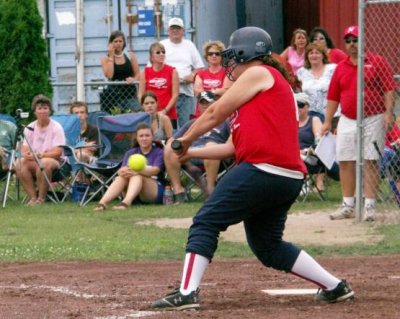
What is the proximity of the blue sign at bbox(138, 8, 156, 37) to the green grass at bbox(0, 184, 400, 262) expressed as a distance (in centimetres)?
631

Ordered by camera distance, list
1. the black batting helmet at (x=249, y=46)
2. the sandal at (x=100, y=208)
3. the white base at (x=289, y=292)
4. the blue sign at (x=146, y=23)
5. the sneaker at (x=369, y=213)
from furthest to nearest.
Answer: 1. the blue sign at (x=146, y=23)
2. the sandal at (x=100, y=208)
3. the sneaker at (x=369, y=213)
4. the white base at (x=289, y=292)
5. the black batting helmet at (x=249, y=46)

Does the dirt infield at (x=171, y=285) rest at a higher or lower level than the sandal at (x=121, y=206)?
higher

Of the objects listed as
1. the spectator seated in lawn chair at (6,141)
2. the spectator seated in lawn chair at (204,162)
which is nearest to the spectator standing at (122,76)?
the spectator seated in lawn chair at (6,141)

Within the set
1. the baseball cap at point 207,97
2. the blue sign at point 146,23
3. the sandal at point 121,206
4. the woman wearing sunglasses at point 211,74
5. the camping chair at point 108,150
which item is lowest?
the sandal at point 121,206

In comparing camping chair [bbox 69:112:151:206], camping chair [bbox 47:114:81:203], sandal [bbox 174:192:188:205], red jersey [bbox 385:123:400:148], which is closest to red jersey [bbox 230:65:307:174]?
red jersey [bbox 385:123:400:148]

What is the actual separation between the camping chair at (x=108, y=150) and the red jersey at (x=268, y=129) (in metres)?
8.49

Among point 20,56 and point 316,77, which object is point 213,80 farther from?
point 20,56

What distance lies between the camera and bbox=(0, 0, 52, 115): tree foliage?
19516 millimetres

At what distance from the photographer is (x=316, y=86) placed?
16.8 meters

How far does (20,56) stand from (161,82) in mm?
2853

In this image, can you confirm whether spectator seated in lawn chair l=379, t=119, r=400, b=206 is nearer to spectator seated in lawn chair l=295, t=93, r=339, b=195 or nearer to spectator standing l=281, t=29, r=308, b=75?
spectator seated in lawn chair l=295, t=93, r=339, b=195

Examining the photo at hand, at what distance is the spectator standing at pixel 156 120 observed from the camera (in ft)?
55.7

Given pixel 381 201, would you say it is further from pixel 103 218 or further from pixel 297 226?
pixel 103 218

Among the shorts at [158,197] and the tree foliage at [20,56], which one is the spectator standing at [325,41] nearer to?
the shorts at [158,197]
